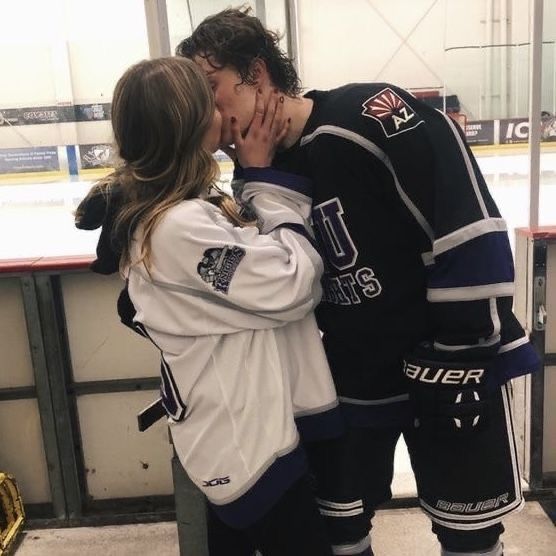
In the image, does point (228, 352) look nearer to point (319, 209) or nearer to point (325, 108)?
point (319, 209)

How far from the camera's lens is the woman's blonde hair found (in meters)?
1.07

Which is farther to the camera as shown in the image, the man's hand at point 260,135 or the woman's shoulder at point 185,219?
the man's hand at point 260,135

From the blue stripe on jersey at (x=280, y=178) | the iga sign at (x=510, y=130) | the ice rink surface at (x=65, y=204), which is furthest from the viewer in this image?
the iga sign at (x=510, y=130)

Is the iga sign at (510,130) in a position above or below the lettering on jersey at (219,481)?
below

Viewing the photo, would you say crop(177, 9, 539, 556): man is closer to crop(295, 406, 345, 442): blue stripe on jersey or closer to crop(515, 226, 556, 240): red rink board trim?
crop(295, 406, 345, 442): blue stripe on jersey

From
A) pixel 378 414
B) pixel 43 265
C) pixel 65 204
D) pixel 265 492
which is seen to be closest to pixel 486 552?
pixel 378 414

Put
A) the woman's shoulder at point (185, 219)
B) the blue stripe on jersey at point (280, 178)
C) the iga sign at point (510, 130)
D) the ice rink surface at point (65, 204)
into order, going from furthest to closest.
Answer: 1. the iga sign at point (510, 130)
2. the ice rink surface at point (65, 204)
3. the blue stripe on jersey at point (280, 178)
4. the woman's shoulder at point (185, 219)

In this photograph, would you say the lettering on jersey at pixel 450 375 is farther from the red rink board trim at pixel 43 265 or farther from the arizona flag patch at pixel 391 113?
the red rink board trim at pixel 43 265

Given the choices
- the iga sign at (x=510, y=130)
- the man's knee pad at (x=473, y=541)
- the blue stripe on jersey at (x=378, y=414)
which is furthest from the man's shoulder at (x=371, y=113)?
the iga sign at (x=510, y=130)

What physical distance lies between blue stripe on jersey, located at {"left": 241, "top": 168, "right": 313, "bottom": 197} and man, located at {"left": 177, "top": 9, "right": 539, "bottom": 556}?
2 cm

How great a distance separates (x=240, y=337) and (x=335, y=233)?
25 cm

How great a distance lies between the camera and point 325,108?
47.2 inches

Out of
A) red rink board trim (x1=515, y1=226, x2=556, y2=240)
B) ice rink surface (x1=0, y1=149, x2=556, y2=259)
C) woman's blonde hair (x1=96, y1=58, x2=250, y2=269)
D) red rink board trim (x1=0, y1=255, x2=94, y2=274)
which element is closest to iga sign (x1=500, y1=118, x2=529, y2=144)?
ice rink surface (x1=0, y1=149, x2=556, y2=259)

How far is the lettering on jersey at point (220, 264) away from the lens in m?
1.05
